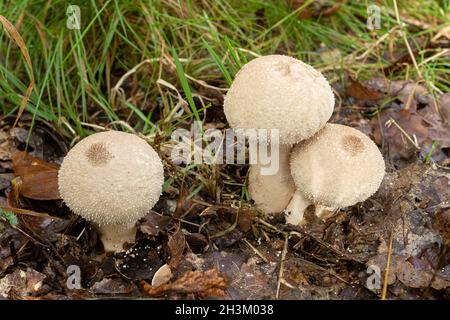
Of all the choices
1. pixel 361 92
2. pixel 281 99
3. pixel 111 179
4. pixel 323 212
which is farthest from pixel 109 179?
pixel 361 92

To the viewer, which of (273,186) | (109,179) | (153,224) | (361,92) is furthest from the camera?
(361,92)

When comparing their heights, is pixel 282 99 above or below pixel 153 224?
above

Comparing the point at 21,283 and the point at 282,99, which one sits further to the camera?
the point at 21,283

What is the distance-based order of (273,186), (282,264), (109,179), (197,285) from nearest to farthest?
1. (109,179)
2. (197,285)
3. (282,264)
4. (273,186)

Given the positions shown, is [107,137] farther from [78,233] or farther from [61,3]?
[61,3]

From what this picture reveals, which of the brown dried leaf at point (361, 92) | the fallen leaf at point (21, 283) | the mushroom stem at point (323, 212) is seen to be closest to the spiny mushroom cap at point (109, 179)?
the fallen leaf at point (21, 283)

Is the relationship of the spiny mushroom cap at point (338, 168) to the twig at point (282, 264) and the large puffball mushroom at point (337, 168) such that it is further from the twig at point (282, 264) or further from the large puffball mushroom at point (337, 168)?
the twig at point (282, 264)

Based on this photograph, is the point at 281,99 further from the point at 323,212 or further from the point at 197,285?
the point at 197,285
